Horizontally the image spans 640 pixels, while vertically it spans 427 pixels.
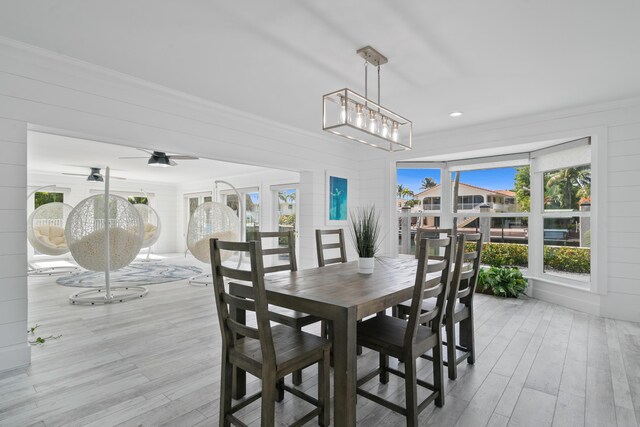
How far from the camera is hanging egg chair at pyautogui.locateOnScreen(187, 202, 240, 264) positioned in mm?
5949

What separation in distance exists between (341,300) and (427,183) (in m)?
4.53

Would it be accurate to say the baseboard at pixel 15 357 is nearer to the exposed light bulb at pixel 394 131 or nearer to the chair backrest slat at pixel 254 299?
the chair backrest slat at pixel 254 299

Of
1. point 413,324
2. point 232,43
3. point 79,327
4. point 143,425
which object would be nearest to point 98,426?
point 143,425

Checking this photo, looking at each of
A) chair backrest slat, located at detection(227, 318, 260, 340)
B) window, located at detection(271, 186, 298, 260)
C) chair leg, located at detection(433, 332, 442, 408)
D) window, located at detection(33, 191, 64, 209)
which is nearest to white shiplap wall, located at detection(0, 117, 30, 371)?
chair backrest slat, located at detection(227, 318, 260, 340)

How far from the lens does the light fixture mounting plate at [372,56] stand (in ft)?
8.47

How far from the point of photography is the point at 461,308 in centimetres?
260

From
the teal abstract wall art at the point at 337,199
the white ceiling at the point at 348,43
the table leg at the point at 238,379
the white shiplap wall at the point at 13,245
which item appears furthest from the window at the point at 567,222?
the white shiplap wall at the point at 13,245

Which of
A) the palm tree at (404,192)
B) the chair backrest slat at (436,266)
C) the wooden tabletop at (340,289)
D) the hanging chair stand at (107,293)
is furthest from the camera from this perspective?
the palm tree at (404,192)

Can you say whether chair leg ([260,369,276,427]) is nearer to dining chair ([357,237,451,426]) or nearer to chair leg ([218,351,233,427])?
chair leg ([218,351,233,427])

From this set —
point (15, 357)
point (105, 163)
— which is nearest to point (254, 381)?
point (15, 357)

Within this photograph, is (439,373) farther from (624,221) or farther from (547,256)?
(547,256)

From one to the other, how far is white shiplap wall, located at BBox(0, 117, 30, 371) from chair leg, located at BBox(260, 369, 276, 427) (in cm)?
233

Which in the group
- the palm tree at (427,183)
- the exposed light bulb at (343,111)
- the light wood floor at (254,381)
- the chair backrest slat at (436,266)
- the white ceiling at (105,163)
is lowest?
the light wood floor at (254,381)

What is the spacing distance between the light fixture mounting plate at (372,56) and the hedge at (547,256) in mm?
2550
